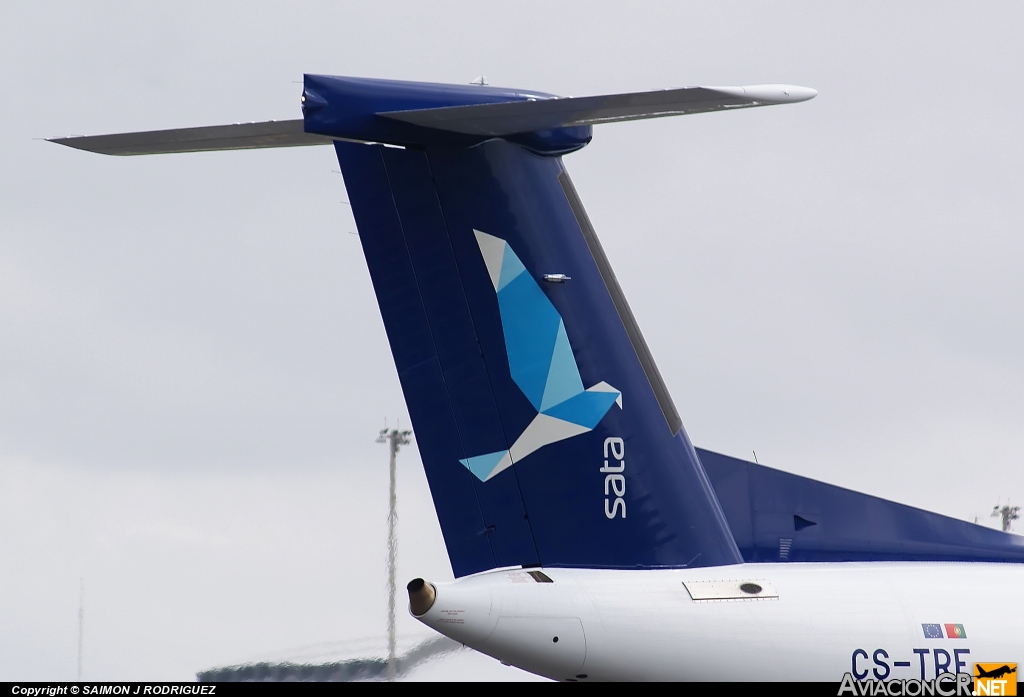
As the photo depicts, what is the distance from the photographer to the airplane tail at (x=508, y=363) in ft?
30.6

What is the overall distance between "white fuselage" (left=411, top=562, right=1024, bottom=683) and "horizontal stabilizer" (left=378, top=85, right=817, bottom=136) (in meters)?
2.99

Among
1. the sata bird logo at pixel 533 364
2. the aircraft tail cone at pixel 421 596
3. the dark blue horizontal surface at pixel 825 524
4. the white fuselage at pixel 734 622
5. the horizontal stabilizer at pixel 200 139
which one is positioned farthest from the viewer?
the dark blue horizontal surface at pixel 825 524

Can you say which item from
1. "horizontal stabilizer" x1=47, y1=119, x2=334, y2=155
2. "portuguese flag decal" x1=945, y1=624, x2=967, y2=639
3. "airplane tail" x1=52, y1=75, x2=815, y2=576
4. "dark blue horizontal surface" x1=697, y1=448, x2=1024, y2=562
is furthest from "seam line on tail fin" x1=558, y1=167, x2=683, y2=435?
"portuguese flag decal" x1=945, y1=624, x2=967, y2=639

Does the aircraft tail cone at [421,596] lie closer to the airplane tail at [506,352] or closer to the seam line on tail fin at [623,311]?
the airplane tail at [506,352]

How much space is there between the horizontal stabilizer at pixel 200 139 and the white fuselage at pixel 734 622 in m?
3.45

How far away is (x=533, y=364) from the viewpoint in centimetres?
941

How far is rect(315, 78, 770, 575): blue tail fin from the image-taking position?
9.31m

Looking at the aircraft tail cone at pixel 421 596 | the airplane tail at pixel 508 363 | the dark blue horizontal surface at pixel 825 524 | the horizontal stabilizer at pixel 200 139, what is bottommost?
the aircraft tail cone at pixel 421 596

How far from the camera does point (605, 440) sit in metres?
9.49

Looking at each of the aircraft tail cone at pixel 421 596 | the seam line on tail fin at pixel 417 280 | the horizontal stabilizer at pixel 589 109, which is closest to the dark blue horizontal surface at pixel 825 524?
the seam line on tail fin at pixel 417 280

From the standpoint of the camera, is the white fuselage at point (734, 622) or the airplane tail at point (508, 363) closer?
the white fuselage at point (734, 622)

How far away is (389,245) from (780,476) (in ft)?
11.7

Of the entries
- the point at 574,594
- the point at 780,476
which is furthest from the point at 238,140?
the point at 780,476

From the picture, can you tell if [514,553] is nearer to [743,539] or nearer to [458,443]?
[458,443]
